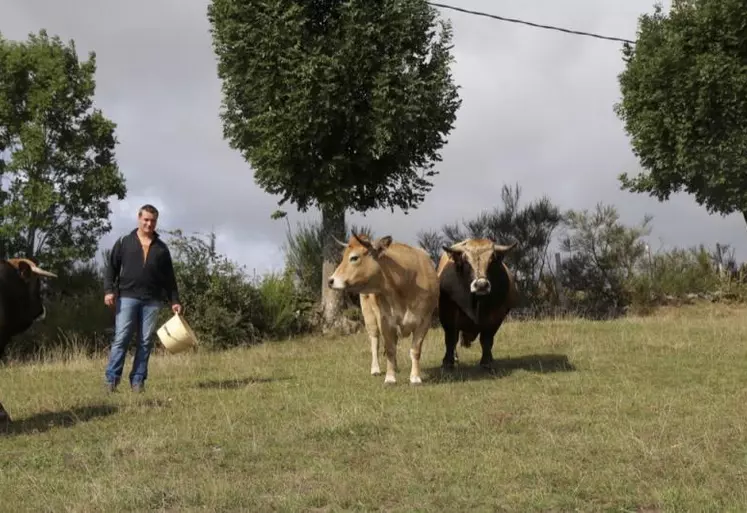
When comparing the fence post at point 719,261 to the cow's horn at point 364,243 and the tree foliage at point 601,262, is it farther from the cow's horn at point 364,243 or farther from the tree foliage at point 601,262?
the cow's horn at point 364,243

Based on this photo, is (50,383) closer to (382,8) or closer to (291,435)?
(291,435)

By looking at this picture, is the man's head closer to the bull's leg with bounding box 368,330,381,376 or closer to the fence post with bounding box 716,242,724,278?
the bull's leg with bounding box 368,330,381,376

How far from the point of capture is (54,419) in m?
8.16

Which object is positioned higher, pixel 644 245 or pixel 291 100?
pixel 291 100

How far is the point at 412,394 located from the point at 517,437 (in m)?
2.25

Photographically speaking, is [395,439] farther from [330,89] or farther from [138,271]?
[330,89]

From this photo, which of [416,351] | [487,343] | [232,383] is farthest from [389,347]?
[232,383]

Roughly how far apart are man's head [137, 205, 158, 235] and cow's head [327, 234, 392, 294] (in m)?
2.31

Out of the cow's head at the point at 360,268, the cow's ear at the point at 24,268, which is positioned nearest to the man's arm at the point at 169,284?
the cow's ear at the point at 24,268

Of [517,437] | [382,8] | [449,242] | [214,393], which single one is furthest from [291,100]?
[517,437]

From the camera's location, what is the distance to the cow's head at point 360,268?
941 centimetres

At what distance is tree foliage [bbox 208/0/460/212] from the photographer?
55.2 ft

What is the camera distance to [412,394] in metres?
8.75

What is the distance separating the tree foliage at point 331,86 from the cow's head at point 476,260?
22.3ft
